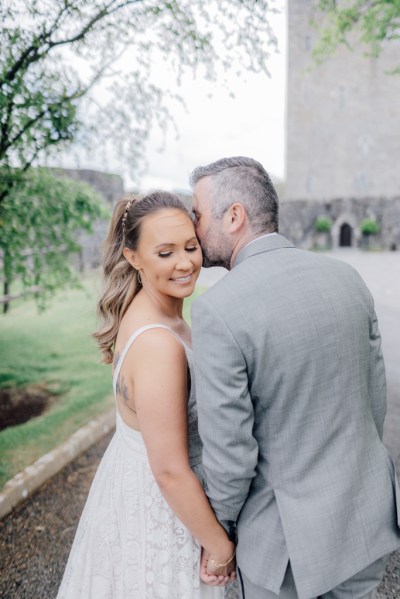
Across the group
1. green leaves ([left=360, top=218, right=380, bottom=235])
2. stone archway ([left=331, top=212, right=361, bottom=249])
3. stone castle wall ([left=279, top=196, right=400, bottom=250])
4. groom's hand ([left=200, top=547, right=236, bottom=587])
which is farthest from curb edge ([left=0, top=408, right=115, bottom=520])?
stone archway ([left=331, top=212, right=361, bottom=249])

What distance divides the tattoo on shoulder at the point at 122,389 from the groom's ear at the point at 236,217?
67 cm

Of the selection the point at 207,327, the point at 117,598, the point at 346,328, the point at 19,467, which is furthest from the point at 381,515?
the point at 19,467

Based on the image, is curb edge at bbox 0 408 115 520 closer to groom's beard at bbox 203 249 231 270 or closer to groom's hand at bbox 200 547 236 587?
groom's hand at bbox 200 547 236 587

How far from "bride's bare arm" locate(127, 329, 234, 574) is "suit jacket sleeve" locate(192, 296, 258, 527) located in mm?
128

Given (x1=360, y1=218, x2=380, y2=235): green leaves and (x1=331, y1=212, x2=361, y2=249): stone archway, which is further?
(x1=331, y1=212, x2=361, y2=249): stone archway

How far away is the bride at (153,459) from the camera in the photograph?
1.61 meters

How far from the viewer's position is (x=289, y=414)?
4.92 ft

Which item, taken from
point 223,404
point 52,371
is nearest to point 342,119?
point 52,371

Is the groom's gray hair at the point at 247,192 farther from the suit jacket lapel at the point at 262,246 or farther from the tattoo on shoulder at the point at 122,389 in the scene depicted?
the tattoo on shoulder at the point at 122,389

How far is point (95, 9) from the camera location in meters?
4.18

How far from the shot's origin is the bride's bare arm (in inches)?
62.6

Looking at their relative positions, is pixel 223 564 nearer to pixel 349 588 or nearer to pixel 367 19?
pixel 349 588

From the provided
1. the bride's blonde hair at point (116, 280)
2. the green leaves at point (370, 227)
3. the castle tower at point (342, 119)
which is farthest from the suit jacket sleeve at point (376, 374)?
the castle tower at point (342, 119)

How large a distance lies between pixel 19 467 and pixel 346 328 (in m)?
3.44
